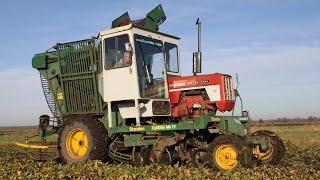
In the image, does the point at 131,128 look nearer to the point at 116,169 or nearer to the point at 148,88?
the point at 148,88

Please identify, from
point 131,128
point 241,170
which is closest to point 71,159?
point 131,128

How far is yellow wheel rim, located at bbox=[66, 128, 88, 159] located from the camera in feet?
32.6

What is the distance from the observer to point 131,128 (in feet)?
30.9

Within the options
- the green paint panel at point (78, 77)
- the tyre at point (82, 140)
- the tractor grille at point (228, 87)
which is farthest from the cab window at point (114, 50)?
the tractor grille at point (228, 87)

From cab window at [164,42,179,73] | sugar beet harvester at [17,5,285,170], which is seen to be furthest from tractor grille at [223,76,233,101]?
cab window at [164,42,179,73]

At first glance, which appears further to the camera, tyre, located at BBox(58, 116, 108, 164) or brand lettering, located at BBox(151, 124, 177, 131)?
tyre, located at BBox(58, 116, 108, 164)

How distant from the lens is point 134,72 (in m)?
9.05

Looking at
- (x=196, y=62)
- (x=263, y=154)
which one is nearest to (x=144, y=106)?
(x=196, y=62)

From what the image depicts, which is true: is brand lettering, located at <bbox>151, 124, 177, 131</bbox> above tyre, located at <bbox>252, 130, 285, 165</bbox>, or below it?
above

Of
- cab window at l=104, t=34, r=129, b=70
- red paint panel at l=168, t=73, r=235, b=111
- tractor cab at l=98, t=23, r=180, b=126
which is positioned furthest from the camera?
cab window at l=104, t=34, r=129, b=70

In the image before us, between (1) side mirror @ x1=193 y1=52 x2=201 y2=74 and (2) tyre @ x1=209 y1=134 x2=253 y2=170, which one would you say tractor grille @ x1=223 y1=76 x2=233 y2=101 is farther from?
(2) tyre @ x1=209 y1=134 x2=253 y2=170

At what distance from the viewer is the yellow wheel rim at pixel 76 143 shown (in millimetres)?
9938

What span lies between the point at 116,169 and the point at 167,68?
3371mm

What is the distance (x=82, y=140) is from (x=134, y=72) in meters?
2.41
